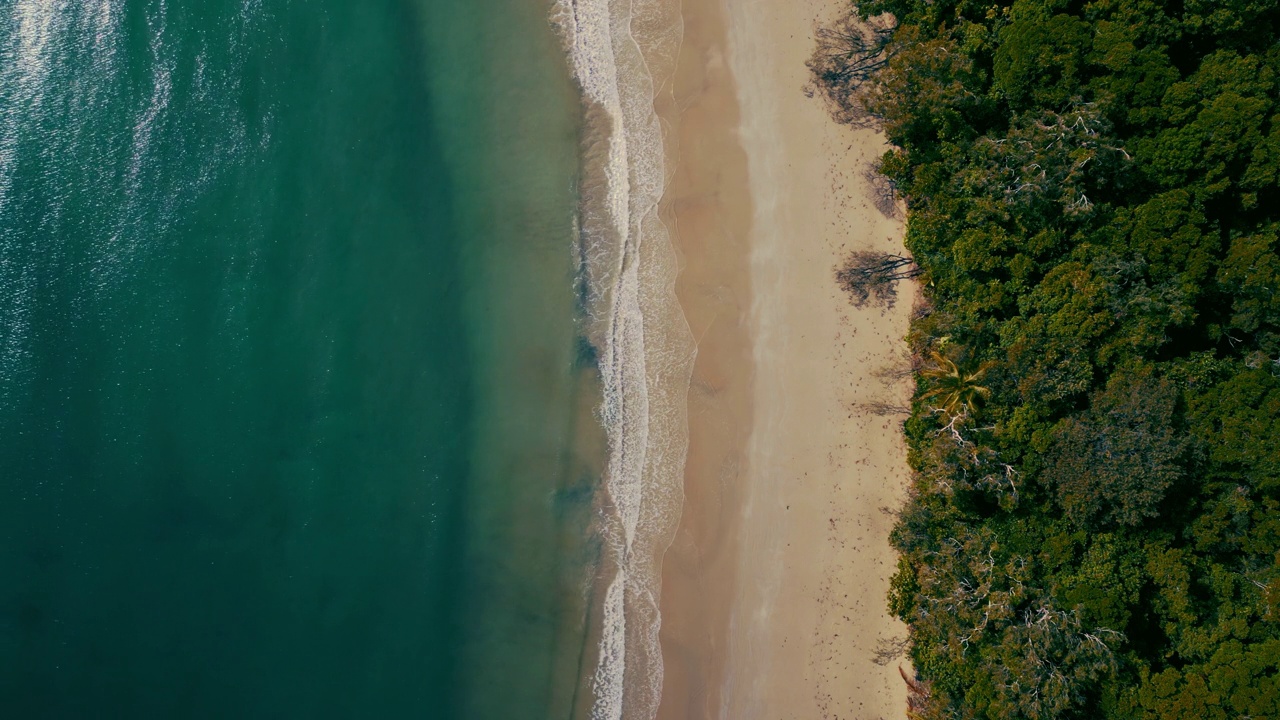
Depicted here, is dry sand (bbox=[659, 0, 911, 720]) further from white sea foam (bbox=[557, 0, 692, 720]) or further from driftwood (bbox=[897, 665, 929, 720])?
white sea foam (bbox=[557, 0, 692, 720])

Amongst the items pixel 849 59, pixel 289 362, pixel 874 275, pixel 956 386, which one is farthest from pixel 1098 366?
pixel 289 362

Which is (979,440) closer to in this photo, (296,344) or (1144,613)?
(1144,613)

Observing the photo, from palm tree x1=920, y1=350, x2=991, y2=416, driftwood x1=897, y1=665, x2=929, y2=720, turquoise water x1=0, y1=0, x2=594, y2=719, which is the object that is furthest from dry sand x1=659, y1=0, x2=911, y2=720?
turquoise water x1=0, y1=0, x2=594, y2=719

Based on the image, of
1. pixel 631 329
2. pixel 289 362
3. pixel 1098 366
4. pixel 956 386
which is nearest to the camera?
pixel 1098 366

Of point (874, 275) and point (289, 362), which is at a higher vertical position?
point (874, 275)

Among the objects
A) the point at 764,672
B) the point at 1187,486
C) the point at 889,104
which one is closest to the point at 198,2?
the point at 889,104

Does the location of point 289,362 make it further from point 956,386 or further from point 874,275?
point 956,386
